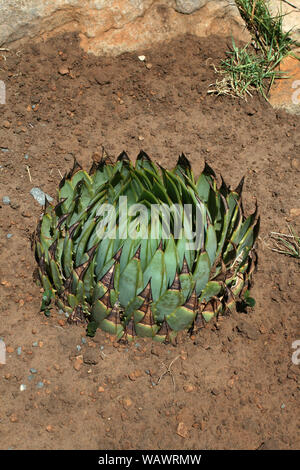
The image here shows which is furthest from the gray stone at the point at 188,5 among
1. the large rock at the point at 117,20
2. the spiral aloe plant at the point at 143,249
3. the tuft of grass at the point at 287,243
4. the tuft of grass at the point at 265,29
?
the tuft of grass at the point at 287,243

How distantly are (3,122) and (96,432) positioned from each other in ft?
8.17

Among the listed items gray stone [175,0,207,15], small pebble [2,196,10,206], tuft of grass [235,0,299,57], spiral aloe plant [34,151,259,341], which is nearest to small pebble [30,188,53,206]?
small pebble [2,196,10,206]

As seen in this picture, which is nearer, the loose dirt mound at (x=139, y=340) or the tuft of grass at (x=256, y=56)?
the loose dirt mound at (x=139, y=340)

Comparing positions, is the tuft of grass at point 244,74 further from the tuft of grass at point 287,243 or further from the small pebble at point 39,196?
the small pebble at point 39,196

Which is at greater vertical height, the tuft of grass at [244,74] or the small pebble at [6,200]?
the tuft of grass at [244,74]

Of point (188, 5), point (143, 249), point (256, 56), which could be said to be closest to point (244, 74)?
point (256, 56)

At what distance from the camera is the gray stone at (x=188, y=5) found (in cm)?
501

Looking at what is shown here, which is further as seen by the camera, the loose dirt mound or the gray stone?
the gray stone

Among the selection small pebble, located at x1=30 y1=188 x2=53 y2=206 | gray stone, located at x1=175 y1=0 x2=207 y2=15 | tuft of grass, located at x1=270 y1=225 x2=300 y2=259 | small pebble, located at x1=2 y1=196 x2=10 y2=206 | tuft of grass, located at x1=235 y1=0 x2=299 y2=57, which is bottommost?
tuft of grass, located at x1=270 y1=225 x2=300 y2=259

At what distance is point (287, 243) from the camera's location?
409cm

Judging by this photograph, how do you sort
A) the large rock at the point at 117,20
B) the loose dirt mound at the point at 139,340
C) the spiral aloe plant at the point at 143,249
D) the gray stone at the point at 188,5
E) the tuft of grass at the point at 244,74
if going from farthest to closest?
the gray stone at the point at 188,5 < the tuft of grass at the point at 244,74 < the large rock at the point at 117,20 < the loose dirt mound at the point at 139,340 < the spiral aloe plant at the point at 143,249

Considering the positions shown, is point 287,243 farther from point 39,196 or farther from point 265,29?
point 265,29

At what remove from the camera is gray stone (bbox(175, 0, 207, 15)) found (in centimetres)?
501

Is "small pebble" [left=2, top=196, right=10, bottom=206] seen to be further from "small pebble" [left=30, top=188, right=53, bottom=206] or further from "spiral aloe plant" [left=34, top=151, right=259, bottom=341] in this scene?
"spiral aloe plant" [left=34, top=151, right=259, bottom=341]
